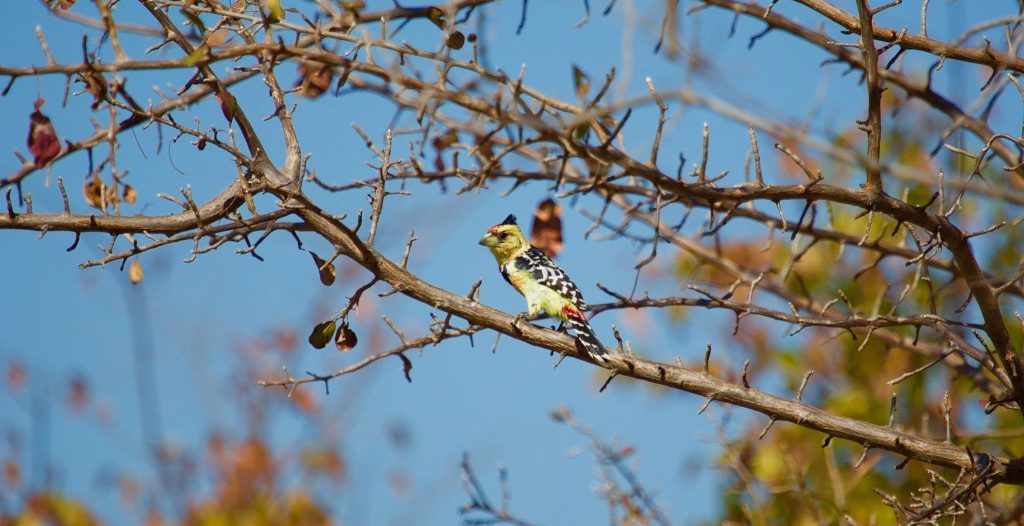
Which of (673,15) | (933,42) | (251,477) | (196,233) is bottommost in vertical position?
(196,233)

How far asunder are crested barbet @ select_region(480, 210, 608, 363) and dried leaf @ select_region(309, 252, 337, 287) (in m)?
1.04

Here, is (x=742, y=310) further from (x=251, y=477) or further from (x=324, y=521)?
(x=251, y=477)

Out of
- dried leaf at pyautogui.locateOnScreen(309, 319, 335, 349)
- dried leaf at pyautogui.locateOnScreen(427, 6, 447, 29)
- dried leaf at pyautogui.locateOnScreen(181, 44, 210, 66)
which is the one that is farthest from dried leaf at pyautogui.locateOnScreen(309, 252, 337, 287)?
dried leaf at pyautogui.locateOnScreen(427, 6, 447, 29)

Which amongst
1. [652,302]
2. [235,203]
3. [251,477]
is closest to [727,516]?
[652,302]

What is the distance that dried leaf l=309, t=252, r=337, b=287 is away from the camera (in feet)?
10.9

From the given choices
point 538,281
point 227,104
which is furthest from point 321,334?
point 538,281

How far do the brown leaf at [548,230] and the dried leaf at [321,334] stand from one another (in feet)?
3.86

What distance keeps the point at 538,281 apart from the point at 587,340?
3.81 ft

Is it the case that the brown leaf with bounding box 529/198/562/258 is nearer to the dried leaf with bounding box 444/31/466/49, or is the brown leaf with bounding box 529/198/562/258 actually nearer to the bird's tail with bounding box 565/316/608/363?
the bird's tail with bounding box 565/316/608/363

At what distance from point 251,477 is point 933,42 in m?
8.33

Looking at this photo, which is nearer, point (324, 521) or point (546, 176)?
point (546, 176)

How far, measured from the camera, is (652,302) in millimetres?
3910

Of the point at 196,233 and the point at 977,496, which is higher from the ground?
the point at 196,233

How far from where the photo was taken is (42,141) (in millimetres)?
2990
